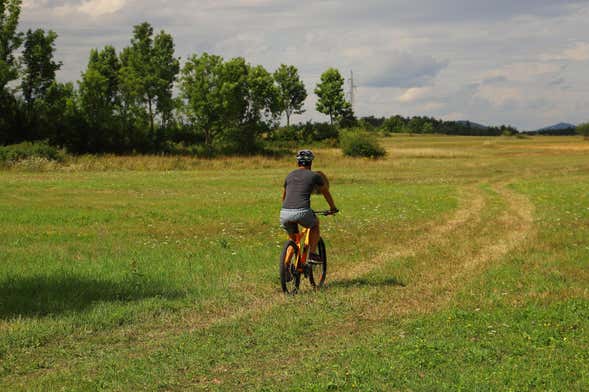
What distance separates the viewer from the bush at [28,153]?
50.5 metres

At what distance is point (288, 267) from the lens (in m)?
11.1

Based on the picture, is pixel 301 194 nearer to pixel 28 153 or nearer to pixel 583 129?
pixel 28 153

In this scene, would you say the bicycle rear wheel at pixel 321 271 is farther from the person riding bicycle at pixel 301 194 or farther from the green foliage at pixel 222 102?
the green foliage at pixel 222 102

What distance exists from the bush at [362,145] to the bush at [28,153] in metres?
33.3

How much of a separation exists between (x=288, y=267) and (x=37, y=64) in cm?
5974

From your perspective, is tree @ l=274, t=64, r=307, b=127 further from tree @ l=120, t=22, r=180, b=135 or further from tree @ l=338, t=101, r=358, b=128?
tree @ l=120, t=22, r=180, b=135

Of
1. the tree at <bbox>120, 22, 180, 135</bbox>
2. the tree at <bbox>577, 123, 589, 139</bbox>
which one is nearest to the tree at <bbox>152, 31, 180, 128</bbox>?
the tree at <bbox>120, 22, 180, 135</bbox>

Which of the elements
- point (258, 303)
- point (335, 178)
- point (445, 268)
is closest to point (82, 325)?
point (258, 303)

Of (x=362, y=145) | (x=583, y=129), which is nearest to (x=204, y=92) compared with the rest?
(x=362, y=145)

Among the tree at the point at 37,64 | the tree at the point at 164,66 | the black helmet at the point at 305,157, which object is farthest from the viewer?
the tree at the point at 164,66

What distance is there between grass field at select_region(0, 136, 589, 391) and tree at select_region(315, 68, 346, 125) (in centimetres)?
9092

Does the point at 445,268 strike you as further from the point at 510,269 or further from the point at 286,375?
the point at 286,375

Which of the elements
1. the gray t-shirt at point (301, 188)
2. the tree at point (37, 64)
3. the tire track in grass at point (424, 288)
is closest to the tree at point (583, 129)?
the tree at point (37, 64)

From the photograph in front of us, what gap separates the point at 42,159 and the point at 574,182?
3742cm
